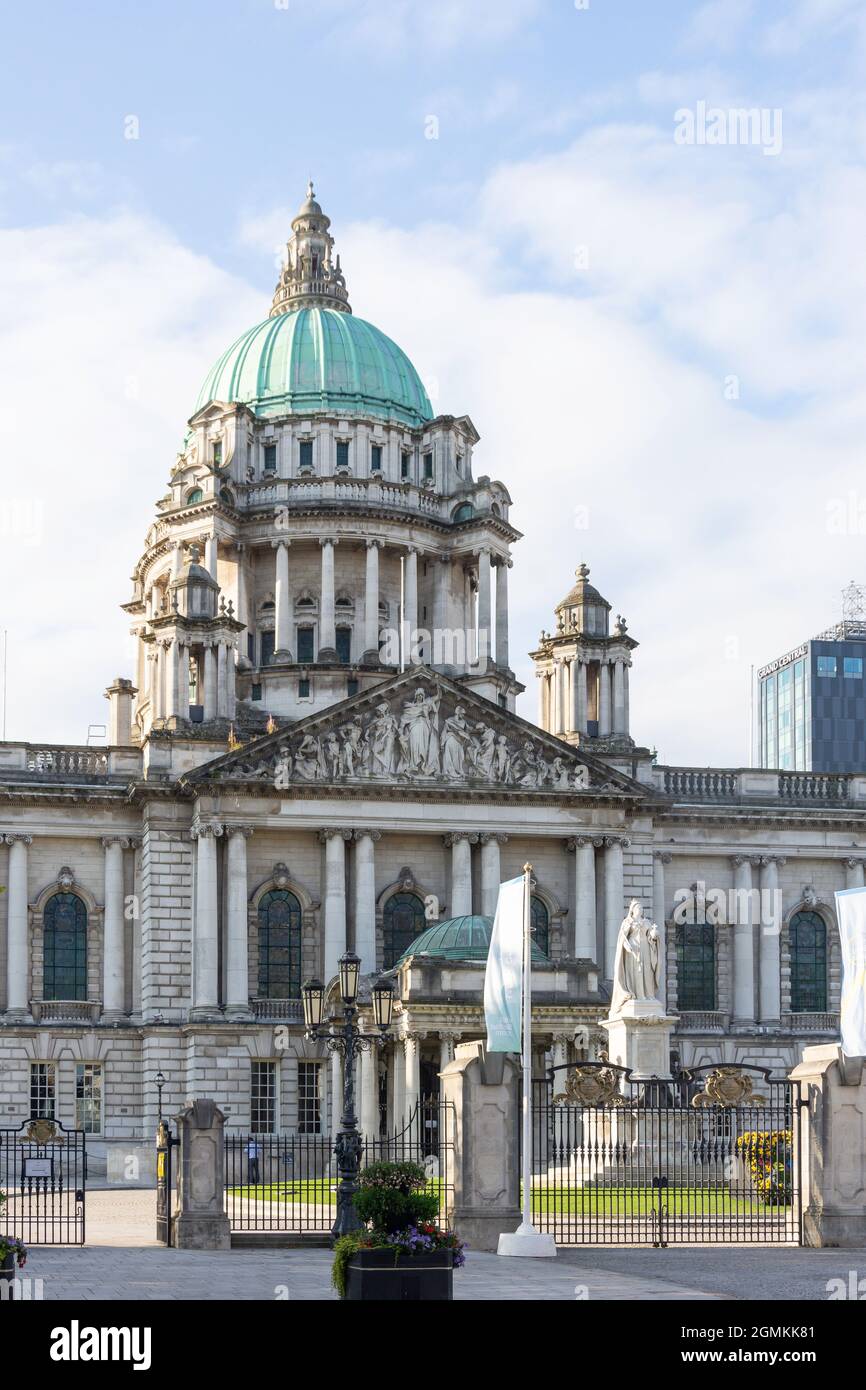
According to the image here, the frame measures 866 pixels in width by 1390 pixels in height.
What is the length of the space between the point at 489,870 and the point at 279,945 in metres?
7.64

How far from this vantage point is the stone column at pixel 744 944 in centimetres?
8412

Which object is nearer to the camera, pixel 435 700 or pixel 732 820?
pixel 435 700

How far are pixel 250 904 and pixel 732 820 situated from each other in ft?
61.1

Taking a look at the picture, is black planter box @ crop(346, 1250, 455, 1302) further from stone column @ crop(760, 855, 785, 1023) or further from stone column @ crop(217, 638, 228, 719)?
stone column @ crop(760, 855, 785, 1023)

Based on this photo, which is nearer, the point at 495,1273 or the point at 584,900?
the point at 495,1273

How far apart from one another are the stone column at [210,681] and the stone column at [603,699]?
14.6 metres

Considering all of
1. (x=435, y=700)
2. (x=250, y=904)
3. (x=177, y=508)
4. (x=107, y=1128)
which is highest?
(x=177, y=508)

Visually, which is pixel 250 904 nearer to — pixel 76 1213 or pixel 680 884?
pixel 680 884

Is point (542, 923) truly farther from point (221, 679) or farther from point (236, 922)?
point (221, 679)

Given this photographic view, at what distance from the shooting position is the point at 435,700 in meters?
78.8

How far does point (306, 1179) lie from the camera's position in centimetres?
5406

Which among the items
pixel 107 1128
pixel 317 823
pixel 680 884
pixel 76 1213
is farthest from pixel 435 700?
pixel 76 1213

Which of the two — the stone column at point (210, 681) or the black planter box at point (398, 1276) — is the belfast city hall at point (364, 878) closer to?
the stone column at point (210, 681)

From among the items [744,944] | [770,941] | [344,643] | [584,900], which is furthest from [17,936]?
[770,941]
